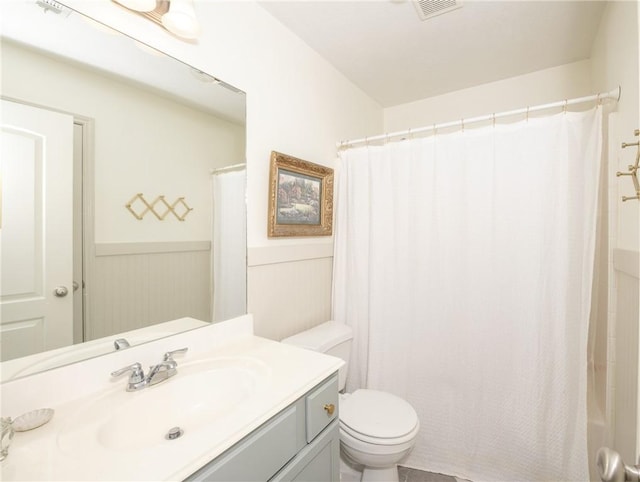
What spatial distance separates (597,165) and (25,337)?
2.20 meters

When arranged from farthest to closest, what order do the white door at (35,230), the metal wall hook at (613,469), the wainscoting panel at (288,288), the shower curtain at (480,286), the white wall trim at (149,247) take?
the wainscoting panel at (288,288)
the shower curtain at (480,286)
the white wall trim at (149,247)
the white door at (35,230)
the metal wall hook at (613,469)

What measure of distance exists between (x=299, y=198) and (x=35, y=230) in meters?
1.16

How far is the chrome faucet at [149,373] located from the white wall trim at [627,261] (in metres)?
1.66

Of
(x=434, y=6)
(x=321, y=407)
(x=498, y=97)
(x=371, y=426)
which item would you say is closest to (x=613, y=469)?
(x=321, y=407)

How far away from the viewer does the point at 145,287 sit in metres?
1.15

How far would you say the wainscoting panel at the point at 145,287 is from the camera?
102 centimetres

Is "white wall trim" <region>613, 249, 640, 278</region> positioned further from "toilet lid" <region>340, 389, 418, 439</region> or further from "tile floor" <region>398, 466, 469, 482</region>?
"tile floor" <region>398, 466, 469, 482</region>

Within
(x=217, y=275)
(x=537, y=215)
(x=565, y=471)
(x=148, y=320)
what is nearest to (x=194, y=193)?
(x=217, y=275)

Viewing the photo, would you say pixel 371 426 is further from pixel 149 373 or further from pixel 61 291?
pixel 61 291

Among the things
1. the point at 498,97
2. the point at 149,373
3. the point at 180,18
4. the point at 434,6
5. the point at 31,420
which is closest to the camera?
the point at 31,420

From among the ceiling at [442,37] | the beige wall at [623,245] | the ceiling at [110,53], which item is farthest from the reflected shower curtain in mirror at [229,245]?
the beige wall at [623,245]

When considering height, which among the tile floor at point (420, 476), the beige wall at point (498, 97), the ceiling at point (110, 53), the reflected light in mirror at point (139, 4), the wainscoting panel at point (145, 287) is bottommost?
the tile floor at point (420, 476)

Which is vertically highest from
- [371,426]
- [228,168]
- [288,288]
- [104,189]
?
[228,168]

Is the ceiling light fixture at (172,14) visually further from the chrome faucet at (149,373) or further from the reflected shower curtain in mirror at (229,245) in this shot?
the chrome faucet at (149,373)
